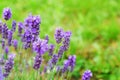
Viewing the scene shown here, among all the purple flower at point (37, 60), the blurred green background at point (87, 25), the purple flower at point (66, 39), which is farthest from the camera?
the blurred green background at point (87, 25)

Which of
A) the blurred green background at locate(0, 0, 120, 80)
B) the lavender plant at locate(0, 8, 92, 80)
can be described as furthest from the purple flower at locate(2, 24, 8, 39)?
the blurred green background at locate(0, 0, 120, 80)

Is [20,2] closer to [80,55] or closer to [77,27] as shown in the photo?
[77,27]

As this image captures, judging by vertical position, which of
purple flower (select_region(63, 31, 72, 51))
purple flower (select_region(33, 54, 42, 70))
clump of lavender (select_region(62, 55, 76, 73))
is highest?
purple flower (select_region(63, 31, 72, 51))

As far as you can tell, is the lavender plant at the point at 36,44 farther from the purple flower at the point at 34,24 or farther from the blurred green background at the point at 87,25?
the blurred green background at the point at 87,25

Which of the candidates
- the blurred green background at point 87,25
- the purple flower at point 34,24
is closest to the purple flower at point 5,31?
the purple flower at point 34,24

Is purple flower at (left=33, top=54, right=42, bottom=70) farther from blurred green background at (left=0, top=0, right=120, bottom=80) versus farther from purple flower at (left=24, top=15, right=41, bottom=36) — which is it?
blurred green background at (left=0, top=0, right=120, bottom=80)

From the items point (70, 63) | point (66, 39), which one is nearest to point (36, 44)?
point (66, 39)

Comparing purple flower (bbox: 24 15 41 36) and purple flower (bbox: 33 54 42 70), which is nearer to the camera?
purple flower (bbox: 33 54 42 70)

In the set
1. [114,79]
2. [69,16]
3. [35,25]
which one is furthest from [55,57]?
[69,16]

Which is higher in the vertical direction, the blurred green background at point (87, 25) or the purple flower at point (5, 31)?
the blurred green background at point (87, 25)

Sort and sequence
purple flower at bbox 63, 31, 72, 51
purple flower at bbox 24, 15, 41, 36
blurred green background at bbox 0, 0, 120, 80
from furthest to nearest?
blurred green background at bbox 0, 0, 120, 80 < purple flower at bbox 63, 31, 72, 51 < purple flower at bbox 24, 15, 41, 36
